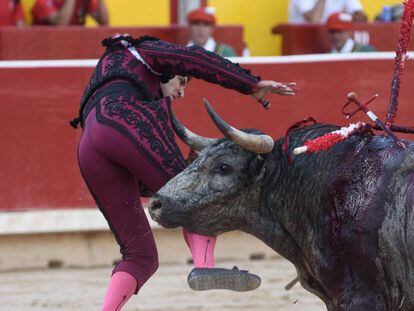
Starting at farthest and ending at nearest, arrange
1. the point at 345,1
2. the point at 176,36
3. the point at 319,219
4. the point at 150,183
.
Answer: the point at 345,1 < the point at 176,36 < the point at 150,183 < the point at 319,219

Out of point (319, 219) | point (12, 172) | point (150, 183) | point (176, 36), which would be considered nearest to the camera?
point (319, 219)

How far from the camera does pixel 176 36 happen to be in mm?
7871

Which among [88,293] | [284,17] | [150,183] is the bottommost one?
[88,293]

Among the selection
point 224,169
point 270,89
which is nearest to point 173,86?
point 270,89

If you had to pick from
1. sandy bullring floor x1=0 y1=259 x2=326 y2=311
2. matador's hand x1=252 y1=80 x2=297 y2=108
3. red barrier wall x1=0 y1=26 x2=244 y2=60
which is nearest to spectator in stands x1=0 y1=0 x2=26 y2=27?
red barrier wall x1=0 y1=26 x2=244 y2=60

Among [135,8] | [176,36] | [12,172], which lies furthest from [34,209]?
[135,8]

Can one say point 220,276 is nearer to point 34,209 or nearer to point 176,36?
point 34,209

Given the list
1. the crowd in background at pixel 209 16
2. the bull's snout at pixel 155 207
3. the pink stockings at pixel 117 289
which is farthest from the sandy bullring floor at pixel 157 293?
the bull's snout at pixel 155 207

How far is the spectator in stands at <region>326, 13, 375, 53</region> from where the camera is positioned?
26.4 ft

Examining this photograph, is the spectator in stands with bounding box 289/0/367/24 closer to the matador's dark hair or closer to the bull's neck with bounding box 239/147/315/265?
the matador's dark hair

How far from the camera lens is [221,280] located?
13.9ft

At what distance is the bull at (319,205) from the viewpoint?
3.87m

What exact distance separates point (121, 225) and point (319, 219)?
89 centimetres

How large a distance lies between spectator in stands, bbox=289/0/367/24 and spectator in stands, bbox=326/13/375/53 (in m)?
0.36
